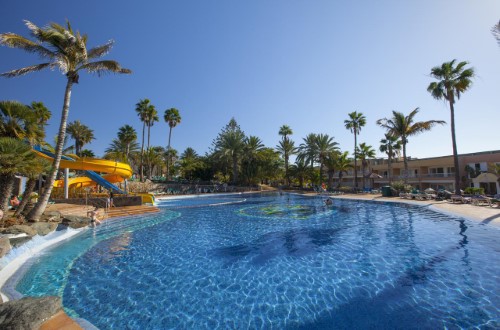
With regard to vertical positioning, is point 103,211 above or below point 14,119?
below

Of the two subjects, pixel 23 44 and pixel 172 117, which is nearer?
pixel 23 44

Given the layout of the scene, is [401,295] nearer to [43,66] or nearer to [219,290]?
[219,290]

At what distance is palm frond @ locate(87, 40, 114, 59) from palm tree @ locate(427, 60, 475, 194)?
27.8m

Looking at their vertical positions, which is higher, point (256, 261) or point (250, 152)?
point (250, 152)

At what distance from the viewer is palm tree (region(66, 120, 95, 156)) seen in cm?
4062

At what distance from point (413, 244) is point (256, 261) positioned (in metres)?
6.06

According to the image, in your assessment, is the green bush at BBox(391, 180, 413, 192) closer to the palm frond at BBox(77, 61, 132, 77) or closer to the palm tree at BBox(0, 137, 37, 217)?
the palm frond at BBox(77, 61, 132, 77)

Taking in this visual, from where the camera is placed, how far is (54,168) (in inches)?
418

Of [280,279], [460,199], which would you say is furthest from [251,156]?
[280,279]

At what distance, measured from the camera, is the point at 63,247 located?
8.73 metres

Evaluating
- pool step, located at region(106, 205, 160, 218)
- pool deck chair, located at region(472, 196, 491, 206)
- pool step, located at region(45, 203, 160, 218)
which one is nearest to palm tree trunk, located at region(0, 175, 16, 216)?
pool step, located at region(45, 203, 160, 218)

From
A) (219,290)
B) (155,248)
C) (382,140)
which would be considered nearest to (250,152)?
(382,140)

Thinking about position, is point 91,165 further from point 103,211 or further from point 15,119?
point 15,119

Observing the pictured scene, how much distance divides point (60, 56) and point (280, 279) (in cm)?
1389
